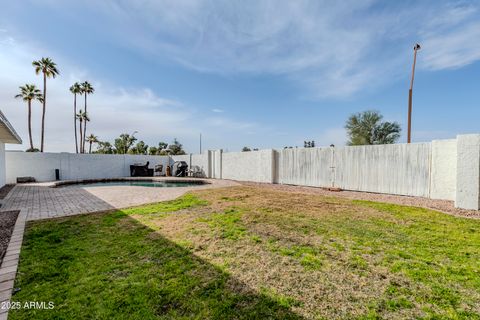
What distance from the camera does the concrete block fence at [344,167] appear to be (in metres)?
5.77

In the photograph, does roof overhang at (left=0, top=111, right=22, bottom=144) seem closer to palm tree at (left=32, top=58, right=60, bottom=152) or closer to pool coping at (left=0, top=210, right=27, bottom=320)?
pool coping at (left=0, top=210, right=27, bottom=320)

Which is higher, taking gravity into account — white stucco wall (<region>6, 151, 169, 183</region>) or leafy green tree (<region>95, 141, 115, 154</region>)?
leafy green tree (<region>95, 141, 115, 154</region>)

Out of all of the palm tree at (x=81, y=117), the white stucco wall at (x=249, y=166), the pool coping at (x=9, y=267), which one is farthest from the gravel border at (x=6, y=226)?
the palm tree at (x=81, y=117)

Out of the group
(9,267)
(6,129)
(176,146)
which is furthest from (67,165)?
(176,146)

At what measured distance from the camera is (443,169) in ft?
21.8

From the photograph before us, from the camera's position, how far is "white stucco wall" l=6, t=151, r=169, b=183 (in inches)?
524

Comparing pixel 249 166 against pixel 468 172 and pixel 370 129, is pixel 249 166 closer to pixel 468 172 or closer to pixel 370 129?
pixel 468 172

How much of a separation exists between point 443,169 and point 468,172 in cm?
111

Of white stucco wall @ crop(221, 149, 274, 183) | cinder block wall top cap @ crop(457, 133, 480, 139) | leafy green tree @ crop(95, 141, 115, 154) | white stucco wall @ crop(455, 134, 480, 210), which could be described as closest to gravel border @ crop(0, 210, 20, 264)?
white stucco wall @ crop(455, 134, 480, 210)

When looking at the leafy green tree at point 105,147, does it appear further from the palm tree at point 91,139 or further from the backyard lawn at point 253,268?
the backyard lawn at point 253,268

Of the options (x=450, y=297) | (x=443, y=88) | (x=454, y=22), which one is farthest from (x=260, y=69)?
(x=450, y=297)

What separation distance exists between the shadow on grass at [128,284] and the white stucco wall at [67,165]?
46.6ft

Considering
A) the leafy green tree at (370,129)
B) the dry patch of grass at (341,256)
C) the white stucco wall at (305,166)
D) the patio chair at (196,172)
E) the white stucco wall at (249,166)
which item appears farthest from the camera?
the leafy green tree at (370,129)

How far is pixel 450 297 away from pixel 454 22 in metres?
9.69
